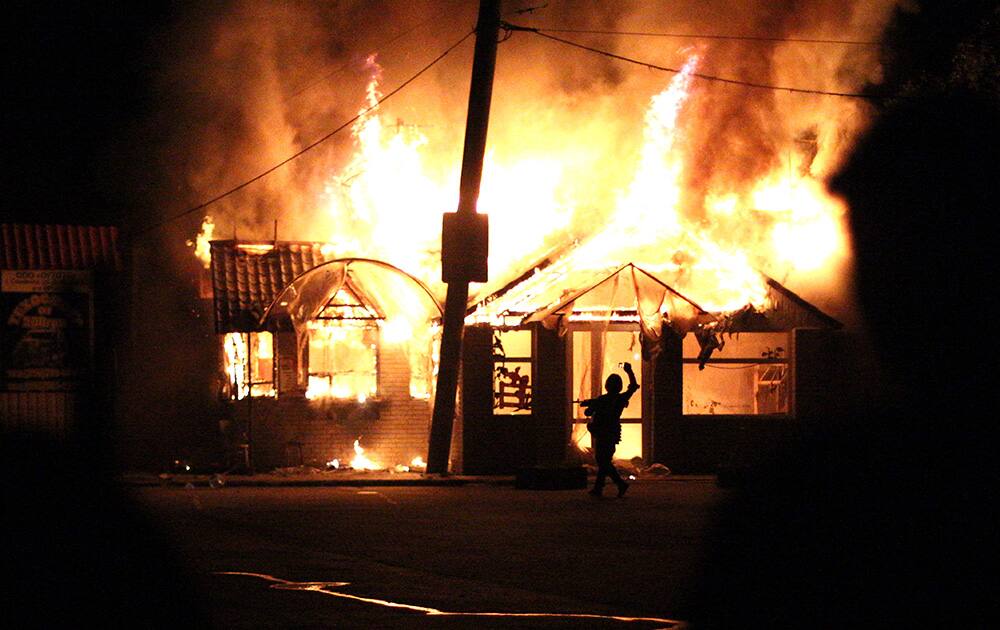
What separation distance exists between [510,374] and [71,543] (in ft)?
59.5

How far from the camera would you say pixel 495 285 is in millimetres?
25062

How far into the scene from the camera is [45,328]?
83.3 feet

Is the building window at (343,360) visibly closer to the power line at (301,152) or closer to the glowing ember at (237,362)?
the glowing ember at (237,362)

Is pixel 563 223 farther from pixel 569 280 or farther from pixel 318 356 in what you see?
pixel 318 356

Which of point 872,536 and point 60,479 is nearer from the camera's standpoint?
point 60,479

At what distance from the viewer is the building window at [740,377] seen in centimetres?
2469

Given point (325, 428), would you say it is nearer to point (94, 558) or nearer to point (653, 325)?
point (653, 325)

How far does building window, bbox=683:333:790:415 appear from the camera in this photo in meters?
24.7

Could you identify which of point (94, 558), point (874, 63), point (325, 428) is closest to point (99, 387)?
point (325, 428)

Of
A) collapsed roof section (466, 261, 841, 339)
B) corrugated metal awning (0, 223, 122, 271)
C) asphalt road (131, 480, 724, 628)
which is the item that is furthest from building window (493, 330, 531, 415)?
corrugated metal awning (0, 223, 122, 271)

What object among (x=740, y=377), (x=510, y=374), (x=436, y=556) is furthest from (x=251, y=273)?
(x=436, y=556)

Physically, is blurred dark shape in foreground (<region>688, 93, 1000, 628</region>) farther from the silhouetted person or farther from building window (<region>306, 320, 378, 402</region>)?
building window (<region>306, 320, 378, 402</region>)

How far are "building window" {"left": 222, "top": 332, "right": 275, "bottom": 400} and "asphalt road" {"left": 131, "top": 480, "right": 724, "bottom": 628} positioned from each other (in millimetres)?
3847

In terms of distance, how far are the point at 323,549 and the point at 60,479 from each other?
8.31 metres
